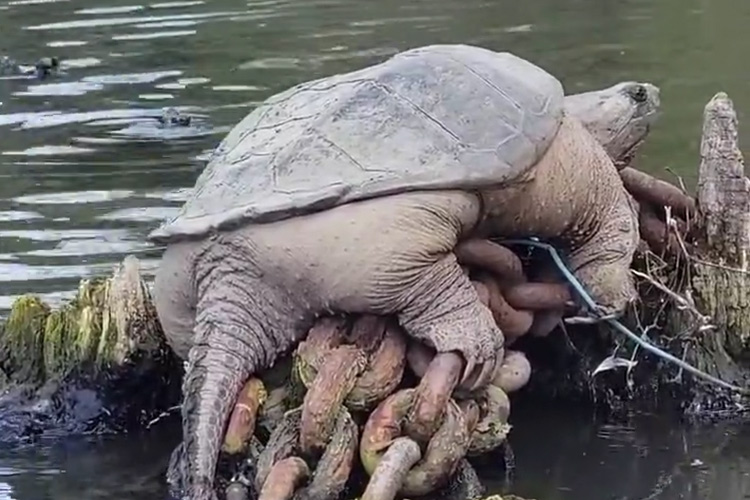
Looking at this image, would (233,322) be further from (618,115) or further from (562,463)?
(618,115)

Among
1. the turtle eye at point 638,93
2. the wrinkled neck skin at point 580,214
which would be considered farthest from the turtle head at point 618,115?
the wrinkled neck skin at point 580,214

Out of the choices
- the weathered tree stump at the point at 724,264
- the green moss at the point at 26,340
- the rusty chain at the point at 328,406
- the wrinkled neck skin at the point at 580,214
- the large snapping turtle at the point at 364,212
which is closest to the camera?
the rusty chain at the point at 328,406

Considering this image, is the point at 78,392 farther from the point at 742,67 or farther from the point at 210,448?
the point at 742,67

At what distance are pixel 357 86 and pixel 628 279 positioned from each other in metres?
1.27

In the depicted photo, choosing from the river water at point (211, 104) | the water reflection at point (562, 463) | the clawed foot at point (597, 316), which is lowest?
the river water at point (211, 104)

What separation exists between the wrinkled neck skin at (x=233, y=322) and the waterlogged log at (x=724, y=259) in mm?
1658

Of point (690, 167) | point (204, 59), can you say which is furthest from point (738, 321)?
point (204, 59)

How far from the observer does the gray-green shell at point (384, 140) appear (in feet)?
18.3

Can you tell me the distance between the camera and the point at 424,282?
18.4 feet

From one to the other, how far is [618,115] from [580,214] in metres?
0.63

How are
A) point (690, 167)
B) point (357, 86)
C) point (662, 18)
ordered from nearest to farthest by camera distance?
1. point (357, 86)
2. point (690, 167)
3. point (662, 18)

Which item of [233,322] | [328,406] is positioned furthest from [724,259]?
[233,322]

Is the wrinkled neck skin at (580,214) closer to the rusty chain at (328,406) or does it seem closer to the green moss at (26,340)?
the rusty chain at (328,406)

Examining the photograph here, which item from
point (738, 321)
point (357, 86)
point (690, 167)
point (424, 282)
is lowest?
point (690, 167)
